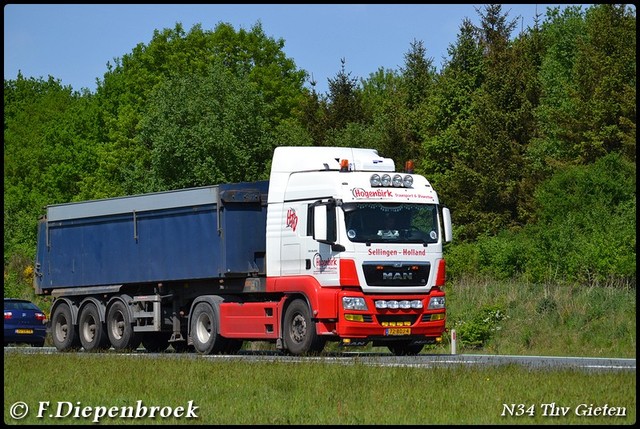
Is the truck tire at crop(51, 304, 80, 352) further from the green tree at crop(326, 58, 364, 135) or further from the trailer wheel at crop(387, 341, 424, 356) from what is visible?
the green tree at crop(326, 58, 364, 135)

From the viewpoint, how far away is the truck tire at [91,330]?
30516mm

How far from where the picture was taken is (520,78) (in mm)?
59062

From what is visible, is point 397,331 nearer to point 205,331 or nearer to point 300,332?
point 300,332

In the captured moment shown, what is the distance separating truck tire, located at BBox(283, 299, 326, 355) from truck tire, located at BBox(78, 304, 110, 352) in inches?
249

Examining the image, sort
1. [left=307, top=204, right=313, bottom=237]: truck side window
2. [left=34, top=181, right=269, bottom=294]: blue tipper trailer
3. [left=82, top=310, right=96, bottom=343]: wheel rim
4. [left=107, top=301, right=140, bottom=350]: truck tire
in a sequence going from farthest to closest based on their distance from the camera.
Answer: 1. [left=82, top=310, right=96, bottom=343]: wheel rim
2. [left=107, top=301, right=140, bottom=350]: truck tire
3. [left=34, top=181, right=269, bottom=294]: blue tipper trailer
4. [left=307, top=204, right=313, bottom=237]: truck side window

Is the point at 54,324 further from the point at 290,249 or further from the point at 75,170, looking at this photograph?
the point at 75,170

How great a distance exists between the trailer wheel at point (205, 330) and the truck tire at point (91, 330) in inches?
124

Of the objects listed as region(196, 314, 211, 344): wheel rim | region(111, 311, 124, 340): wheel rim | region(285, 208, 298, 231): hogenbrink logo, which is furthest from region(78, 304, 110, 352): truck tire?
region(285, 208, 298, 231): hogenbrink logo

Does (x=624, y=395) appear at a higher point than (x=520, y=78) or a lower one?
lower

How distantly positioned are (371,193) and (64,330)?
10.5 meters

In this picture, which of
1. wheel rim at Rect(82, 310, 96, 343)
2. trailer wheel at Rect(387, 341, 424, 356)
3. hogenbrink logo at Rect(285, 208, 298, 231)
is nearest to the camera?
hogenbrink logo at Rect(285, 208, 298, 231)

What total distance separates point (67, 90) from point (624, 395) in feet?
356

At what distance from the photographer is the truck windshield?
2473cm

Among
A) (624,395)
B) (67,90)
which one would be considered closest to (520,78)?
(624,395)
